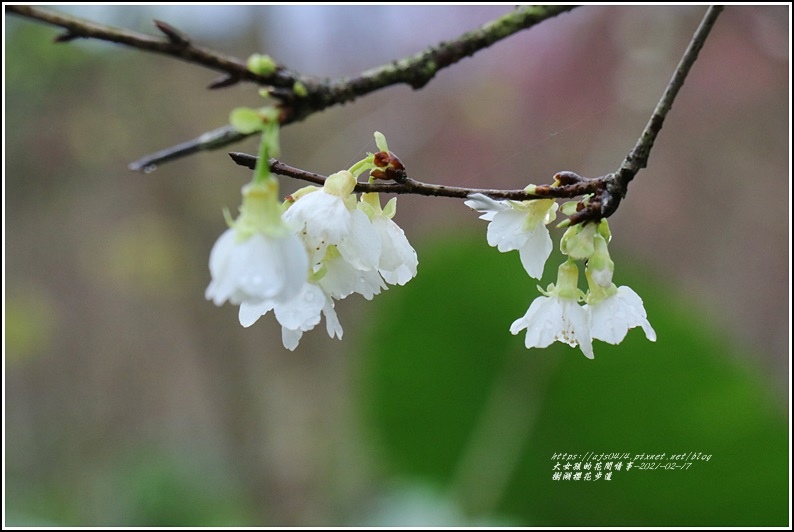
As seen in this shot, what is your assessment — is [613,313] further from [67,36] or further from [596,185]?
[67,36]

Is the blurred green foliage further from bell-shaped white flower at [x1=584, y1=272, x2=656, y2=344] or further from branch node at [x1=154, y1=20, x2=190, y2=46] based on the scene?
branch node at [x1=154, y1=20, x2=190, y2=46]

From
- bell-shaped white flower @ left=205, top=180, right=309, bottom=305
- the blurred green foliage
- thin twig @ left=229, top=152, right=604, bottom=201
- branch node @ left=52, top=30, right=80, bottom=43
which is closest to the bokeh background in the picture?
the blurred green foliage

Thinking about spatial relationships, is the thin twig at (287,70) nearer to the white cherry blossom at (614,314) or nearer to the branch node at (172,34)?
the branch node at (172,34)

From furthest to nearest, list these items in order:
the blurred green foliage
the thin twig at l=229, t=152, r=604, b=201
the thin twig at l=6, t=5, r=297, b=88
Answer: the blurred green foliage, the thin twig at l=229, t=152, r=604, b=201, the thin twig at l=6, t=5, r=297, b=88

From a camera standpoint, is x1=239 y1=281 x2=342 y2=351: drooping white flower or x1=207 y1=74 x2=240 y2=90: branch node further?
x1=239 y1=281 x2=342 y2=351: drooping white flower

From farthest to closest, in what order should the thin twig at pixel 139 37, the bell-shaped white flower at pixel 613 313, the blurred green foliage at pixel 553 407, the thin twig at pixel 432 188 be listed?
1. the blurred green foliage at pixel 553 407
2. the bell-shaped white flower at pixel 613 313
3. the thin twig at pixel 432 188
4. the thin twig at pixel 139 37

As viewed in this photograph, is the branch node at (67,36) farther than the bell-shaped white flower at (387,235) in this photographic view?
No

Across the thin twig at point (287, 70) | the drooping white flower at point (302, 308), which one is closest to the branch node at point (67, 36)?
the thin twig at point (287, 70)
